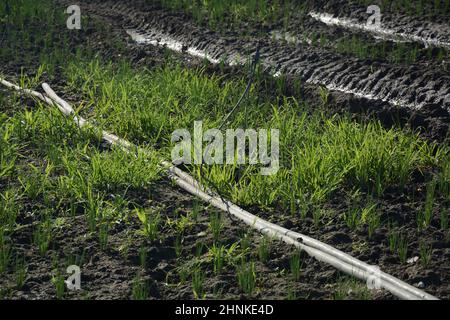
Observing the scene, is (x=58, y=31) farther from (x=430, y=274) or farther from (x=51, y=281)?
(x=430, y=274)

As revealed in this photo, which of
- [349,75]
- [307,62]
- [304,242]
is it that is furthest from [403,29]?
[304,242]

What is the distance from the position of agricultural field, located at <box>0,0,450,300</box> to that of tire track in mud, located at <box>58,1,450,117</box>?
2 centimetres

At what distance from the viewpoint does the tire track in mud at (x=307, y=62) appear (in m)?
5.02

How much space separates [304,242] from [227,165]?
34.3 inches

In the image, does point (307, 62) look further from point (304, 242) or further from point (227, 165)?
point (304, 242)

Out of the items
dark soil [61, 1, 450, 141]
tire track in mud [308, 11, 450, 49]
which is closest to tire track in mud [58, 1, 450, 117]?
dark soil [61, 1, 450, 141]

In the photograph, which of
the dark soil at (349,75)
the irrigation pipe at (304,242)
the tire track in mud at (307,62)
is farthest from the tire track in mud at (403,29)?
the irrigation pipe at (304,242)

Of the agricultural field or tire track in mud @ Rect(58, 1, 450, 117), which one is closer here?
the agricultural field

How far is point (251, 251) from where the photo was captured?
347 centimetres

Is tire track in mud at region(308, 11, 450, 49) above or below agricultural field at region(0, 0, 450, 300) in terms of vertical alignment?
above

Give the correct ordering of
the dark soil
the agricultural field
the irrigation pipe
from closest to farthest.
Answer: the irrigation pipe < the agricultural field < the dark soil

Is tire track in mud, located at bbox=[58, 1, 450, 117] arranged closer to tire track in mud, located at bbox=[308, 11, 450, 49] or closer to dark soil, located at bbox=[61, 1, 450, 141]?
dark soil, located at bbox=[61, 1, 450, 141]

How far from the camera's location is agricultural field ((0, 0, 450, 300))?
10.8 ft

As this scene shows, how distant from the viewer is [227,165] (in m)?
4.21
